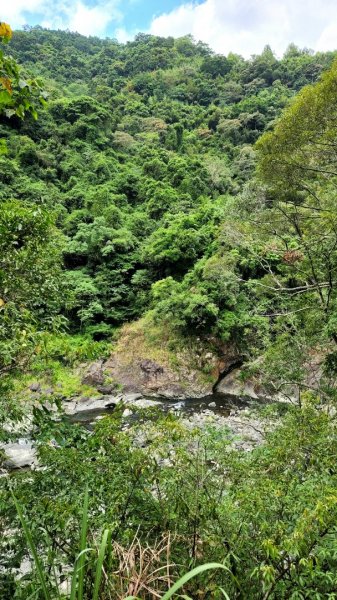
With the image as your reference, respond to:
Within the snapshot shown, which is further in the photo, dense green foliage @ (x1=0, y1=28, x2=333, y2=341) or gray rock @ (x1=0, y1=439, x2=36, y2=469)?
dense green foliage @ (x1=0, y1=28, x2=333, y2=341)

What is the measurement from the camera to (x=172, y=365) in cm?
1653

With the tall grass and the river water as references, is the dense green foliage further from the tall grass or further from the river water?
the river water

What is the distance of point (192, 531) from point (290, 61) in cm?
6455

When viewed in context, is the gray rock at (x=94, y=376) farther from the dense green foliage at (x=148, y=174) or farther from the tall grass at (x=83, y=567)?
the tall grass at (x=83, y=567)

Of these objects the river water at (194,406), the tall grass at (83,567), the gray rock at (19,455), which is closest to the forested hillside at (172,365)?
the tall grass at (83,567)

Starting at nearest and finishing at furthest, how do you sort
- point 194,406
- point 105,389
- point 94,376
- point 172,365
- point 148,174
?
point 194,406 < point 105,389 < point 94,376 < point 172,365 < point 148,174

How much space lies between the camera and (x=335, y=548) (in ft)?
5.90

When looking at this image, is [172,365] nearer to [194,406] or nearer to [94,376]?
[194,406]

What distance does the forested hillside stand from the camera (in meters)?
2.00

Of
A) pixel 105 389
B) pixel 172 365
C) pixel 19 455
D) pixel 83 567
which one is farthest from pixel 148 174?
pixel 83 567

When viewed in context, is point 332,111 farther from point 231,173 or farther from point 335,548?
point 231,173

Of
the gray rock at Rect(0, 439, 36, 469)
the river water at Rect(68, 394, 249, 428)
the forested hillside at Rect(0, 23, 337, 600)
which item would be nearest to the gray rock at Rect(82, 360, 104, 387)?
the forested hillside at Rect(0, 23, 337, 600)

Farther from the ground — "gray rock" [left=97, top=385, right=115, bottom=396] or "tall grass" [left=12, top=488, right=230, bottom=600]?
"tall grass" [left=12, top=488, right=230, bottom=600]

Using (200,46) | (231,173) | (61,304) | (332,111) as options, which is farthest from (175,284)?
(200,46)
